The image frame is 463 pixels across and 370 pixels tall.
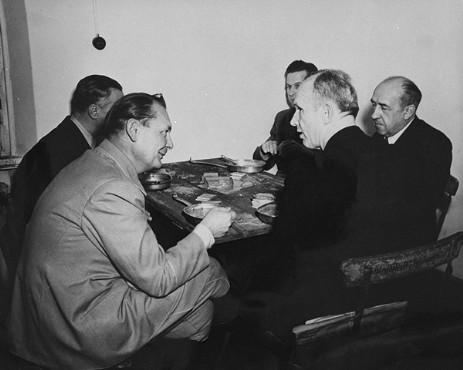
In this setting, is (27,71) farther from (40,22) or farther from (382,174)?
(382,174)

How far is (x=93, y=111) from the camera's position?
10.8 ft

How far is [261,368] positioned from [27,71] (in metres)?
3.58

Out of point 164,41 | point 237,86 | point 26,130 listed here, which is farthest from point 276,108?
point 26,130

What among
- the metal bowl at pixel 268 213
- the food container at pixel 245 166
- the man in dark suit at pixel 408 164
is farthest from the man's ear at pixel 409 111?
the metal bowl at pixel 268 213

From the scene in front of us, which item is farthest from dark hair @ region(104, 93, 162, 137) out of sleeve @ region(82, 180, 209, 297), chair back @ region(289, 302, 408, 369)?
chair back @ region(289, 302, 408, 369)

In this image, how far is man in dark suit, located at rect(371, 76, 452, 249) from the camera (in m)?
1.92

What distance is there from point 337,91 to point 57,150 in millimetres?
2103

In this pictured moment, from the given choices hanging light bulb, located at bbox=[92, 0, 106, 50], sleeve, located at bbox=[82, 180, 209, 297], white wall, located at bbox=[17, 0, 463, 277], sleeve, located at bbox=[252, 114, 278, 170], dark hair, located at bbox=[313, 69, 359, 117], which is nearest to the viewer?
sleeve, located at bbox=[82, 180, 209, 297]

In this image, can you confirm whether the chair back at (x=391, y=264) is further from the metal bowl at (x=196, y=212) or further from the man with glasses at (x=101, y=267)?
the metal bowl at (x=196, y=212)

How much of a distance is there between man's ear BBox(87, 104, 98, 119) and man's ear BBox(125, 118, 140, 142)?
161cm

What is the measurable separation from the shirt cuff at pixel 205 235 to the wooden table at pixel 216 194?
1.00 ft

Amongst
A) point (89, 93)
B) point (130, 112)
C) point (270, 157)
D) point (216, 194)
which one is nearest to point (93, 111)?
point (89, 93)

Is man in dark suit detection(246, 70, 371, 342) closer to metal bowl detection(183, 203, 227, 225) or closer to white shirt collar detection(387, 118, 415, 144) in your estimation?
metal bowl detection(183, 203, 227, 225)

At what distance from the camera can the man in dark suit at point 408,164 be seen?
75.7 inches
